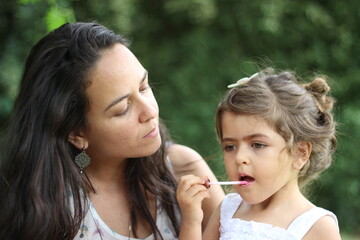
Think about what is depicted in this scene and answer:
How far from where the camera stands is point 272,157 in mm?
2234

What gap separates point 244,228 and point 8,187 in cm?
105

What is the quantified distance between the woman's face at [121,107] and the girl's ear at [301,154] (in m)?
0.59

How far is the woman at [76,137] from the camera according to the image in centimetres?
247

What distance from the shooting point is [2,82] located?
4.20 metres

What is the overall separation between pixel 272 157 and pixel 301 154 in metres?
0.17

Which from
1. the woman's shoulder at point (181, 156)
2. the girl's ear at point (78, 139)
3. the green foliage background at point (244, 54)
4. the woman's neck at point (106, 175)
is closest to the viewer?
the girl's ear at point (78, 139)

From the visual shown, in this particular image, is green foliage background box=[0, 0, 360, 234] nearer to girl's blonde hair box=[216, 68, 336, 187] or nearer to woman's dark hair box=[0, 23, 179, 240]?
woman's dark hair box=[0, 23, 179, 240]

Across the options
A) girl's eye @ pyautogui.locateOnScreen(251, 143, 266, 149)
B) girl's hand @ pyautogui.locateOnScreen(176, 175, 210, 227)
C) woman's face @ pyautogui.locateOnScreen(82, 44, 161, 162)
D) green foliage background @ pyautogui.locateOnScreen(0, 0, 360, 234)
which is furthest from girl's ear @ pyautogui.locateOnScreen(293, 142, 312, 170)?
green foliage background @ pyautogui.locateOnScreen(0, 0, 360, 234)

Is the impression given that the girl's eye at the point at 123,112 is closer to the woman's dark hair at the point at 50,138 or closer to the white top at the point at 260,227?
the woman's dark hair at the point at 50,138

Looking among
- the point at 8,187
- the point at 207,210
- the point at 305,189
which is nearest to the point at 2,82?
the point at 8,187

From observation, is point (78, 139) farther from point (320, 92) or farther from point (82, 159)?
point (320, 92)

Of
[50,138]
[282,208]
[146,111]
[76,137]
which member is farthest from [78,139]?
[282,208]

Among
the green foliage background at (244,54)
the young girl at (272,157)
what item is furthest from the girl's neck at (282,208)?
the green foliage background at (244,54)

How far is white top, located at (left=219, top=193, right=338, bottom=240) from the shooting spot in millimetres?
2203
